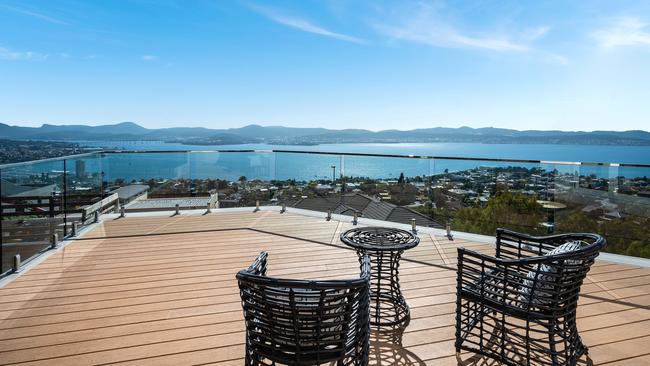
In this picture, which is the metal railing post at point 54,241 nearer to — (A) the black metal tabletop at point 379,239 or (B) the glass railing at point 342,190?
(B) the glass railing at point 342,190

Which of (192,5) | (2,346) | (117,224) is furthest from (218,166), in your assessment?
(192,5)

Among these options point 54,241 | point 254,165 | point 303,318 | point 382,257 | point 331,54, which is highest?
point 331,54

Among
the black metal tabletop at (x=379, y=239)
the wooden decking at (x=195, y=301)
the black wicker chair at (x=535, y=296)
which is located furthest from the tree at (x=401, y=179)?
the black wicker chair at (x=535, y=296)

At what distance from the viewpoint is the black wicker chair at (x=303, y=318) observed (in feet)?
4.33

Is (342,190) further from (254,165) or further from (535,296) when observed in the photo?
(535,296)

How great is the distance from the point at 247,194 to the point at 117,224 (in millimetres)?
1939

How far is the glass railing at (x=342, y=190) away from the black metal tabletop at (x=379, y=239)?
6.50ft

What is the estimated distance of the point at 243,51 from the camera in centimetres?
1282

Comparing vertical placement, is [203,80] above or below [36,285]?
above

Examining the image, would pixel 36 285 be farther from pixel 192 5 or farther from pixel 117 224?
pixel 192 5

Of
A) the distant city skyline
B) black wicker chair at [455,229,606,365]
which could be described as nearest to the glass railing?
black wicker chair at [455,229,606,365]

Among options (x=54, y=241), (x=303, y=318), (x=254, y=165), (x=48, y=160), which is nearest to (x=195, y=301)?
(x=303, y=318)

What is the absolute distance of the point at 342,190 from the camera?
5457 millimetres

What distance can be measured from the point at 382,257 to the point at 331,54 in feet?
37.6
